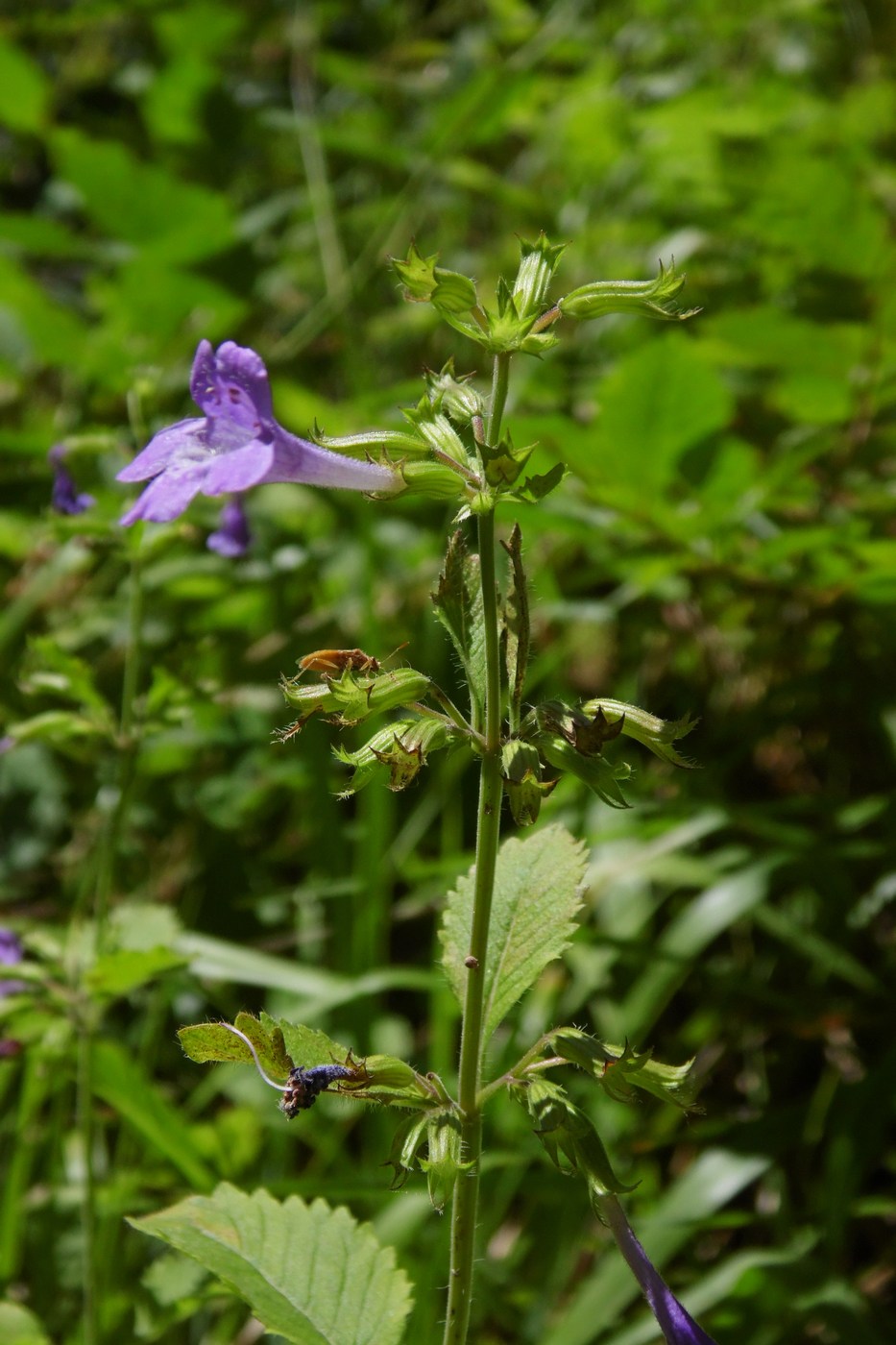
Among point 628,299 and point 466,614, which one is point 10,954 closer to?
point 466,614

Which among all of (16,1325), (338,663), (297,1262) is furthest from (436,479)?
(16,1325)

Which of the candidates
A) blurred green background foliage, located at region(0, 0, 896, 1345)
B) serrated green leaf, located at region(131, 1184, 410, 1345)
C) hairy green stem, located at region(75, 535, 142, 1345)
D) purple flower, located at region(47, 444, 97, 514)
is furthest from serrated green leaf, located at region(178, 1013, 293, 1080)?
purple flower, located at region(47, 444, 97, 514)

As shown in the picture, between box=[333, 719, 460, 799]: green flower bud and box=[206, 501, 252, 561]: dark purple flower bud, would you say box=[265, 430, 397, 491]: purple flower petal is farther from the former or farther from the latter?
box=[206, 501, 252, 561]: dark purple flower bud

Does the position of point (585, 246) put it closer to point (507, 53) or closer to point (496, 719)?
point (507, 53)

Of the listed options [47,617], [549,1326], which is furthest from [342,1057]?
[47,617]

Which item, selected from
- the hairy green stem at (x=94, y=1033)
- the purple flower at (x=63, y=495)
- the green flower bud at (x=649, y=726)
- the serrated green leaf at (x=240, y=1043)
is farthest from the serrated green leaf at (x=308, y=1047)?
the purple flower at (x=63, y=495)
